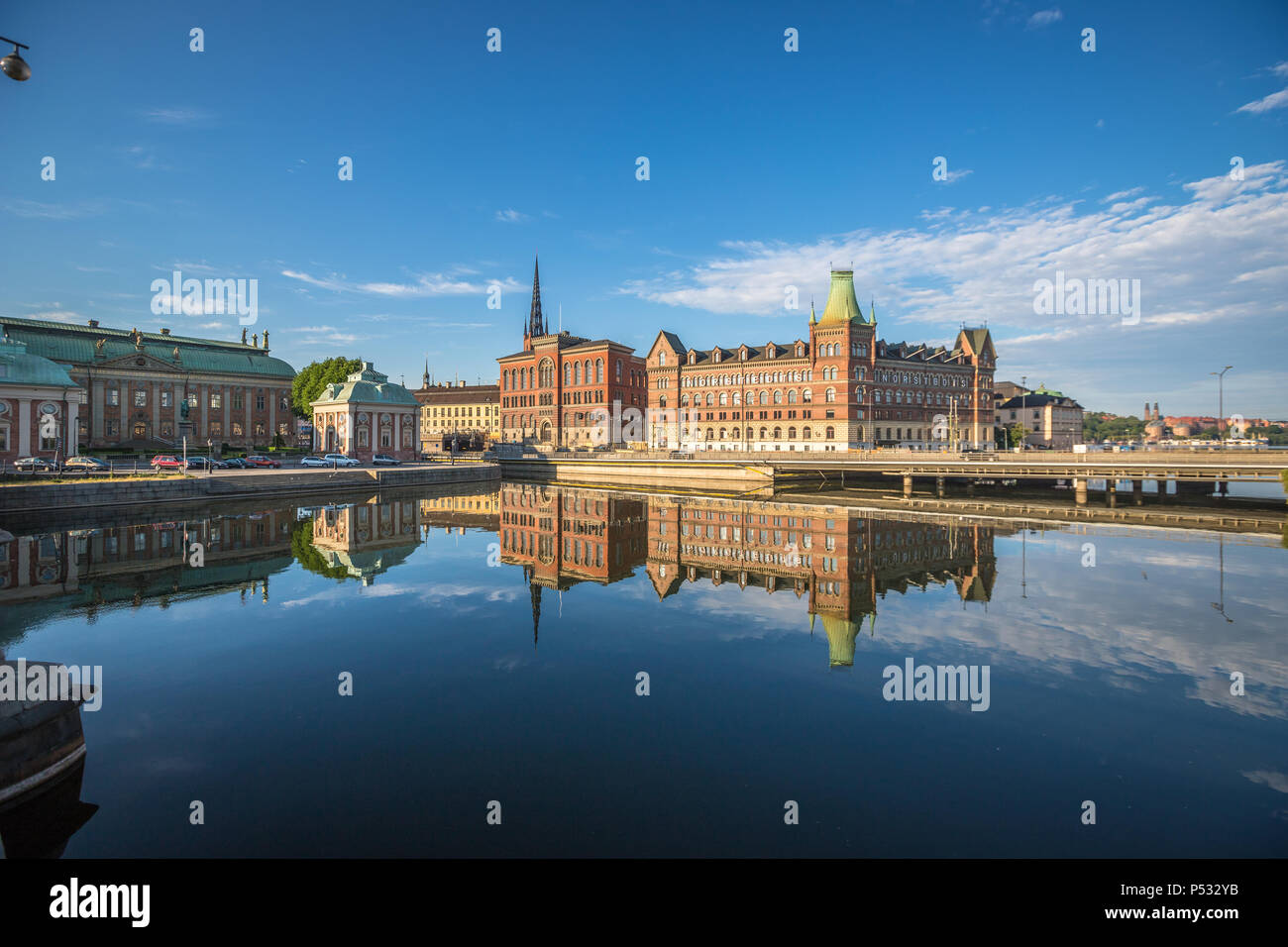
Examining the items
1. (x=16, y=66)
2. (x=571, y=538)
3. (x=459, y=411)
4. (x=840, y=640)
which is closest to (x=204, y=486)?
(x=571, y=538)

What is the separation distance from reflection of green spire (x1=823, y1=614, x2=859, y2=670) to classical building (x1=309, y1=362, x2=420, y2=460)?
68.2m

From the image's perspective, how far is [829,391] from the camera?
3440 inches

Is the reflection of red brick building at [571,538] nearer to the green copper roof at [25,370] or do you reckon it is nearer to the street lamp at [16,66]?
the street lamp at [16,66]

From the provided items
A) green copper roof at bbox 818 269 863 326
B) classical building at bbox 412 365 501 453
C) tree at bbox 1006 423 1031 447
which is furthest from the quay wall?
tree at bbox 1006 423 1031 447

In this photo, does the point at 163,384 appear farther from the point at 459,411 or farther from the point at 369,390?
the point at 459,411

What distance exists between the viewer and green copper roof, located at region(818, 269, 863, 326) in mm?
90000

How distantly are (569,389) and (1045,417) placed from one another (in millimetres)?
102818

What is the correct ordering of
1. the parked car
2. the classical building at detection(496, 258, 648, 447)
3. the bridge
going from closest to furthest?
the bridge < the parked car < the classical building at detection(496, 258, 648, 447)

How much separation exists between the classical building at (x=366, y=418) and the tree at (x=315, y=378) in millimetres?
10127

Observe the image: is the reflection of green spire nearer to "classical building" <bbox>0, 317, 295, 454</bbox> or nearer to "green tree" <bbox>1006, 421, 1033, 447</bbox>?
"classical building" <bbox>0, 317, 295, 454</bbox>

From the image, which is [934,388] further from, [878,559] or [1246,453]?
[878,559]

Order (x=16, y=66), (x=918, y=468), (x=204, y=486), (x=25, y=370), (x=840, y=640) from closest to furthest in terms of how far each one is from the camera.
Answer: (x=16, y=66)
(x=840, y=640)
(x=204, y=486)
(x=25, y=370)
(x=918, y=468)
